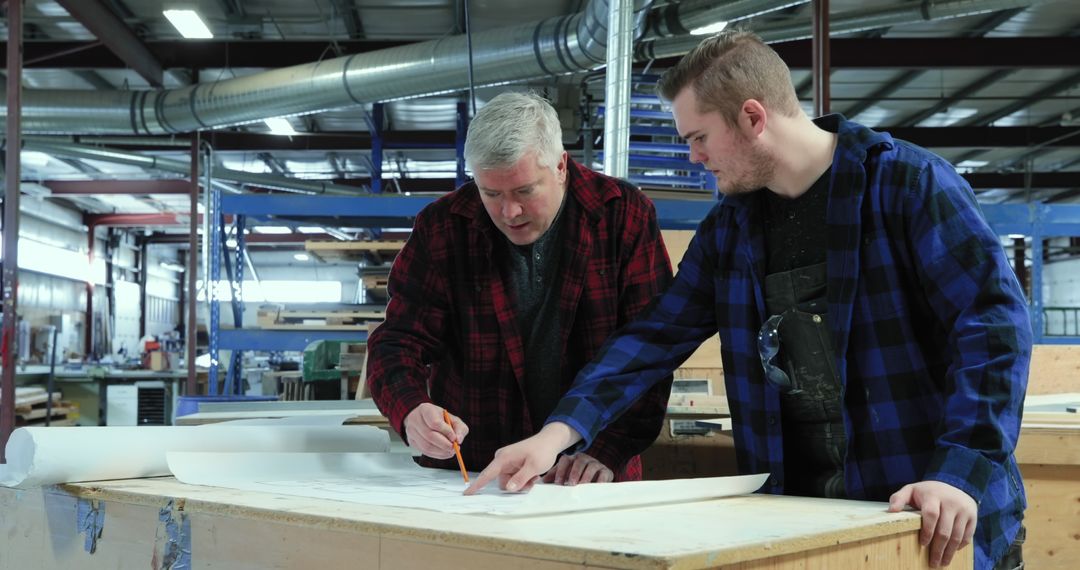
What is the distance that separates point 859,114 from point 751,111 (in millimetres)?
10583

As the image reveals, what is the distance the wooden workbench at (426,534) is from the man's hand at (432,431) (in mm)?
355

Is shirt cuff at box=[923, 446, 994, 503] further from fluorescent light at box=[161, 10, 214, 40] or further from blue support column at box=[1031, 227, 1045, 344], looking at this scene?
fluorescent light at box=[161, 10, 214, 40]

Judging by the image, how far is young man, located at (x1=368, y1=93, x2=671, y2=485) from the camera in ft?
6.02

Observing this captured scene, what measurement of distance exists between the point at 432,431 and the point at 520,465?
25cm

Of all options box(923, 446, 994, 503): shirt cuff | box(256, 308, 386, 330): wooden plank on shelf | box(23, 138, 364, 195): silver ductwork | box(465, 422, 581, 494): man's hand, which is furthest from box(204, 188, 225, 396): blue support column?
box(923, 446, 994, 503): shirt cuff

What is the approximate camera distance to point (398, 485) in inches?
59.7

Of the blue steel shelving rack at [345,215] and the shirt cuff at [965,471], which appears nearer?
the shirt cuff at [965,471]

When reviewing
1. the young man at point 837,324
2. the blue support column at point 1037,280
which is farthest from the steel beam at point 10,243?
the blue support column at point 1037,280

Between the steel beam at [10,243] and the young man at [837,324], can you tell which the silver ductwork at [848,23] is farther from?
the young man at [837,324]

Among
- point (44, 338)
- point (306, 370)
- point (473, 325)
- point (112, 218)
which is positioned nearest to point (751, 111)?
point (473, 325)

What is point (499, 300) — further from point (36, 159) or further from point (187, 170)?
point (36, 159)

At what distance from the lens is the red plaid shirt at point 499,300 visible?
1.86 meters

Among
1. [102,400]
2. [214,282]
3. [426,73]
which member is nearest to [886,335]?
[426,73]

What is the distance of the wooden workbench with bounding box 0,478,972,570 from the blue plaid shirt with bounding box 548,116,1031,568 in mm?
151
